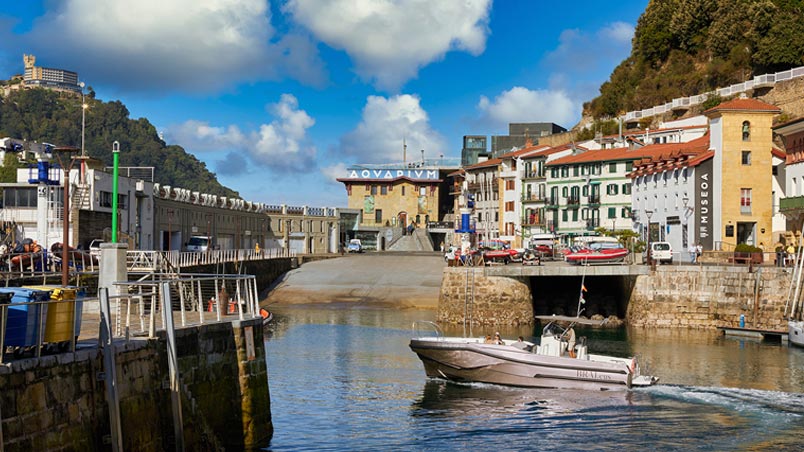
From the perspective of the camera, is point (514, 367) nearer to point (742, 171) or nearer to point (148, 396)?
point (148, 396)

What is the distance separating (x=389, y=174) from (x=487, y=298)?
9038 centimetres

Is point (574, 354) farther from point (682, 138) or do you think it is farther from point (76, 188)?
point (682, 138)

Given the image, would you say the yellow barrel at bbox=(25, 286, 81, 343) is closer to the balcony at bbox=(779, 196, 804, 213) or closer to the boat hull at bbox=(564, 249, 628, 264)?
the boat hull at bbox=(564, 249, 628, 264)

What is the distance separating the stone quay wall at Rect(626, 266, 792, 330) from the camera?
202ft

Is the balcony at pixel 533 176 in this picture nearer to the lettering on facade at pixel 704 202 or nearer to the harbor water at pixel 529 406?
the lettering on facade at pixel 704 202

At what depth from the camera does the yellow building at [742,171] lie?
2886 inches

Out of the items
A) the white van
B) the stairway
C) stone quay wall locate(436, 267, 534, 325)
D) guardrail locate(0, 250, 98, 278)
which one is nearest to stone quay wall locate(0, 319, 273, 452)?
guardrail locate(0, 250, 98, 278)

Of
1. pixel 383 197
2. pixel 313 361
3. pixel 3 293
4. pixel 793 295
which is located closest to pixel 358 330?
pixel 313 361

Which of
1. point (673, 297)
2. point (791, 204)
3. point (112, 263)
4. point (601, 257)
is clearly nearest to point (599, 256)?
point (601, 257)

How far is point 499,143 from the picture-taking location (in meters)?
162

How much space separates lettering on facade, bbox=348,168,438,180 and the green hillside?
25.5 metres

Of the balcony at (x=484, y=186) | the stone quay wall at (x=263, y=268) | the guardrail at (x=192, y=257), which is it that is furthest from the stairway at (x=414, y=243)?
the stone quay wall at (x=263, y=268)

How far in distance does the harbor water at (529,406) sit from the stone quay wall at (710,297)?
30.6ft

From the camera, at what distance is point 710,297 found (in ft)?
207
